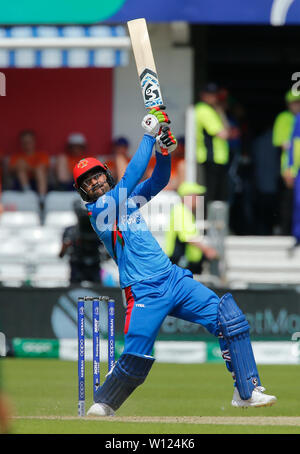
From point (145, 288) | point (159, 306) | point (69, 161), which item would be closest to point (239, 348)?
point (159, 306)

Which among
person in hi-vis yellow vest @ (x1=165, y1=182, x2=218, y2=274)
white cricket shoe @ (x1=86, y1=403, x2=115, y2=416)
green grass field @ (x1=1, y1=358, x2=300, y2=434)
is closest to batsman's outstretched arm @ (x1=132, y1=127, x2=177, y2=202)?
white cricket shoe @ (x1=86, y1=403, x2=115, y2=416)

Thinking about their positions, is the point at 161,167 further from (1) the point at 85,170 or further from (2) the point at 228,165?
(2) the point at 228,165

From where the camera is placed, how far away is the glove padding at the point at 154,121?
22.1 ft

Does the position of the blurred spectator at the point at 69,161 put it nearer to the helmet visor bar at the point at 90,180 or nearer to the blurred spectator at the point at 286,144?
the blurred spectator at the point at 286,144

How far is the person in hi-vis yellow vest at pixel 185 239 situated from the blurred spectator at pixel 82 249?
827mm

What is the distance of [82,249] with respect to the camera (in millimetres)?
11648

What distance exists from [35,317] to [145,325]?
16.7ft

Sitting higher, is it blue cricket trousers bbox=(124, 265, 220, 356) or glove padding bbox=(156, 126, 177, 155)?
glove padding bbox=(156, 126, 177, 155)

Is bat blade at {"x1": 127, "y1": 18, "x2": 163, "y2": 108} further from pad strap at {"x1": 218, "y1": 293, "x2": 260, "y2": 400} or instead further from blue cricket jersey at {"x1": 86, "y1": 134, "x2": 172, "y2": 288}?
pad strap at {"x1": 218, "y1": 293, "x2": 260, "y2": 400}

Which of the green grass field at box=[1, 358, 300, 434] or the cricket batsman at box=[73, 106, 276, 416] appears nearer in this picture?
the green grass field at box=[1, 358, 300, 434]

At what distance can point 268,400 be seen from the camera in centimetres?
668

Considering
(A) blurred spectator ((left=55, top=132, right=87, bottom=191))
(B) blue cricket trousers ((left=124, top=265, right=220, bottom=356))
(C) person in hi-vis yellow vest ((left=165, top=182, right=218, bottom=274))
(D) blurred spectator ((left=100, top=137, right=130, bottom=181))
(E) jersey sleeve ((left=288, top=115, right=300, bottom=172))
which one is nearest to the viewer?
(B) blue cricket trousers ((left=124, top=265, right=220, bottom=356))

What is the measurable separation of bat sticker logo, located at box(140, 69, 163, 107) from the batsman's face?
0.58 m

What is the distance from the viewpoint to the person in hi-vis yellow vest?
11523mm
